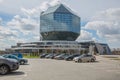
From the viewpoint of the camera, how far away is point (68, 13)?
186750 mm

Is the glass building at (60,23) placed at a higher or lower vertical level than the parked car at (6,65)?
higher

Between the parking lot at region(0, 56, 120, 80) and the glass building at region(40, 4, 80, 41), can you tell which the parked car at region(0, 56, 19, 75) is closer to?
the parking lot at region(0, 56, 120, 80)

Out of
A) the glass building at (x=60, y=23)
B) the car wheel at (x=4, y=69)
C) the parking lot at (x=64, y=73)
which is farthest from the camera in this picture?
the glass building at (x=60, y=23)

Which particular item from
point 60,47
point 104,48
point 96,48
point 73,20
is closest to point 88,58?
point 60,47

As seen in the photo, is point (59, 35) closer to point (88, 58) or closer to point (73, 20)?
point (73, 20)

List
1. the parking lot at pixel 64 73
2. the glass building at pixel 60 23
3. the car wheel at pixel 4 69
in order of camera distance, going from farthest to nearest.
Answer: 1. the glass building at pixel 60 23
2. the car wheel at pixel 4 69
3. the parking lot at pixel 64 73

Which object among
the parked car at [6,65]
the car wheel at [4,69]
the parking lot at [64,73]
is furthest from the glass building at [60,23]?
the car wheel at [4,69]

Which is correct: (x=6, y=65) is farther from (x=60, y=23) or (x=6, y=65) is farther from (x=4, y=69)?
(x=60, y=23)

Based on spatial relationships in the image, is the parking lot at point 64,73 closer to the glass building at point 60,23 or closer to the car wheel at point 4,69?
the car wheel at point 4,69

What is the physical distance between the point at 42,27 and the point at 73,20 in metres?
25.2

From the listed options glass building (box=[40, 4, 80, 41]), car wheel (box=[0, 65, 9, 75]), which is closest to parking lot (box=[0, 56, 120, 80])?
car wheel (box=[0, 65, 9, 75])

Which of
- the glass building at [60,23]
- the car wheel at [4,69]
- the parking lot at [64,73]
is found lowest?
the parking lot at [64,73]

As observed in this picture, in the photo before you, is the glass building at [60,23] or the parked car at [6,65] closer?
the parked car at [6,65]

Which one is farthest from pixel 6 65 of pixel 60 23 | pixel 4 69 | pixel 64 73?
pixel 60 23
